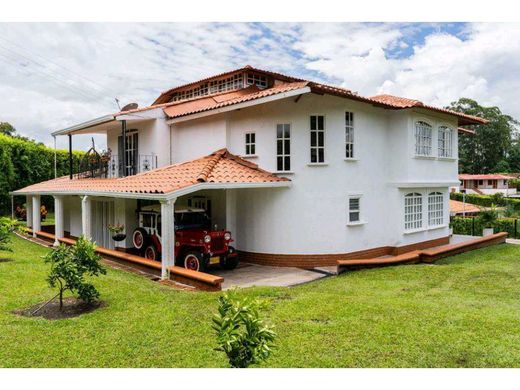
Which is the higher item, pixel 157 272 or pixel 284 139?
pixel 284 139

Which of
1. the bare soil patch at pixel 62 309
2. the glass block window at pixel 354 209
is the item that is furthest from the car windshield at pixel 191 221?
the glass block window at pixel 354 209

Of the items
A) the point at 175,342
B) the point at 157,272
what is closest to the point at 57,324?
the point at 175,342

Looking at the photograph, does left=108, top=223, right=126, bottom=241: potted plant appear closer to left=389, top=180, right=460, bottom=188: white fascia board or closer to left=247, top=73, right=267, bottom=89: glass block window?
left=247, top=73, right=267, bottom=89: glass block window

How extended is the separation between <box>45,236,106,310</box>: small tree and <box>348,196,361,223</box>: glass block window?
8.75m

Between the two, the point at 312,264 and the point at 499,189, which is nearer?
the point at 312,264

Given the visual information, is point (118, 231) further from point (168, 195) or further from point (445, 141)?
point (445, 141)

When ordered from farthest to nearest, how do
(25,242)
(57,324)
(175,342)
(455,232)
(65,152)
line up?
(65,152) → (455,232) → (25,242) → (57,324) → (175,342)

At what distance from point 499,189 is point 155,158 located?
209ft

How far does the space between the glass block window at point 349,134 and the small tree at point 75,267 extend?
9.08 meters

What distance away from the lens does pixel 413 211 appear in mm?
16906

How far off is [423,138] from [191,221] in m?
9.64

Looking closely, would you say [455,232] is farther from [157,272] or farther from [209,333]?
[209,333]

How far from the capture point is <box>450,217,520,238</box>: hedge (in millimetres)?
25172

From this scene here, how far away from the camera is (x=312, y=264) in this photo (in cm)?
1415
